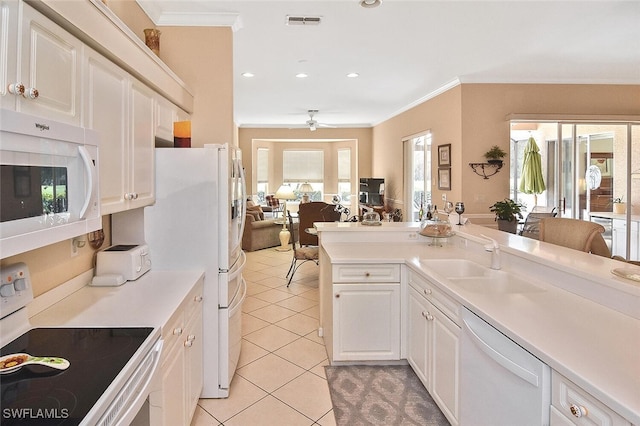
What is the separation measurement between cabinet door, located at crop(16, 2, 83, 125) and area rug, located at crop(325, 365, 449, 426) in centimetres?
211

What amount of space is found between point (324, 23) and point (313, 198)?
7824mm

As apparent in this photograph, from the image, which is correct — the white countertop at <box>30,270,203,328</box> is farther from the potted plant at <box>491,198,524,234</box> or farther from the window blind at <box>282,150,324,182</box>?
the window blind at <box>282,150,324,182</box>

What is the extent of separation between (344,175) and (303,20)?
7.57 metres

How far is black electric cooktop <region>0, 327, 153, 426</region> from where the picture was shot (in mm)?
923

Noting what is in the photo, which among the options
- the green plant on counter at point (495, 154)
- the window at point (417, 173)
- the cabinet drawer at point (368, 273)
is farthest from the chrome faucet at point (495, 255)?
the window at point (417, 173)

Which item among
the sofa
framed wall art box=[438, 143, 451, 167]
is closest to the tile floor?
the sofa

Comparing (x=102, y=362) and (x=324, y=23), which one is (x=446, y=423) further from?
(x=324, y=23)

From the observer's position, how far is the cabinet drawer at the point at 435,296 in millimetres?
1938

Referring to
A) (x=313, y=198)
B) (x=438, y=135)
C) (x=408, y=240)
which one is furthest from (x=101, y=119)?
(x=313, y=198)

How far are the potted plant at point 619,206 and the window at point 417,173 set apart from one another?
254cm

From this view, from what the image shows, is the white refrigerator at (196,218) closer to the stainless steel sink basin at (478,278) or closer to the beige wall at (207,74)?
the beige wall at (207,74)

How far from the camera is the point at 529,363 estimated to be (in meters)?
1.32

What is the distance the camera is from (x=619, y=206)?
16.9 ft

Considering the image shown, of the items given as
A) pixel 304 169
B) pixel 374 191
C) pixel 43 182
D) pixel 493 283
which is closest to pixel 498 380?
pixel 493 283
